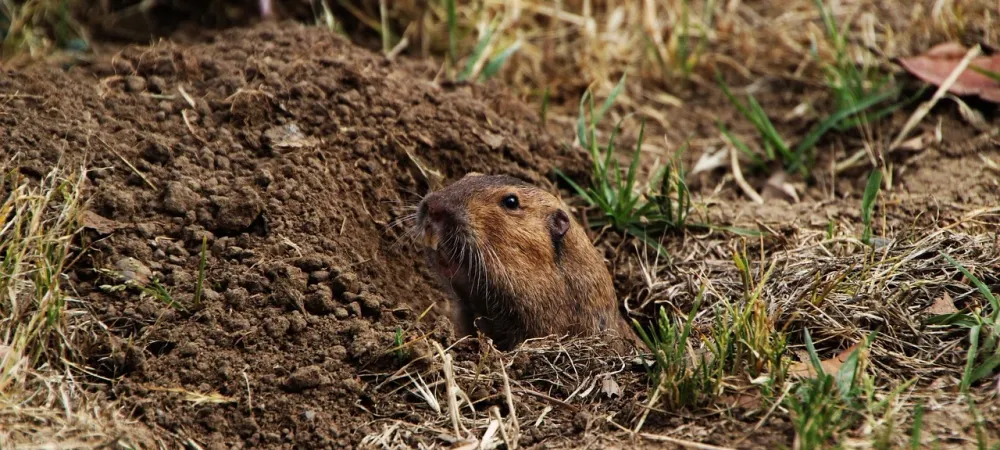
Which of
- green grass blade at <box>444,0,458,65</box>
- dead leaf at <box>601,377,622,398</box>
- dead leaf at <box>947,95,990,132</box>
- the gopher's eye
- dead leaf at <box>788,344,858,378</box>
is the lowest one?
dead leaf at <box>601,377,622,398</box>

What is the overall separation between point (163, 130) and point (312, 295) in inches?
44.4

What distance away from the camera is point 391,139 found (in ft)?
15.9

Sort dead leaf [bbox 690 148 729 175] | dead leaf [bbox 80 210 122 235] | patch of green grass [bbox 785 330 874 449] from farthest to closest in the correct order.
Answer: dead leaf [bbox 690 148 729 175]
dead leaf [bbox 80 210 122 235]
patch of green grass [bbox 785 330 874 449]

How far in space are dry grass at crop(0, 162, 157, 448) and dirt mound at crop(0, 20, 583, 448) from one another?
110 mm

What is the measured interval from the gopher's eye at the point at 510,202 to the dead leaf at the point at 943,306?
5.90ft

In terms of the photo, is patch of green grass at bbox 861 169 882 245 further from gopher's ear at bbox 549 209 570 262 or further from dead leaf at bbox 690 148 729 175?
gopher's ear at bbox 549 209 570 262

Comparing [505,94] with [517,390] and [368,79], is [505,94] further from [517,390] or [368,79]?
[517,390]

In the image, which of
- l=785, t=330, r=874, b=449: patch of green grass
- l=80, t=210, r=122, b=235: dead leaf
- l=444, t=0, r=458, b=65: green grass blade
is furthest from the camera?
l=444, t=0, r=458, b=65: green grass blade

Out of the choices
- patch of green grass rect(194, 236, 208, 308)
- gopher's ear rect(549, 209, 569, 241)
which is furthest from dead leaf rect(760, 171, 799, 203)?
patch of green grass rect(194, 236, 208, 308)

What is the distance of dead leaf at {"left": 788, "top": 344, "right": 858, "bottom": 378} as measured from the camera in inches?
142

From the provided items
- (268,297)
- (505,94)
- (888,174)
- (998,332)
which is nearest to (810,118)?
(888,174)

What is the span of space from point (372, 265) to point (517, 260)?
66cm

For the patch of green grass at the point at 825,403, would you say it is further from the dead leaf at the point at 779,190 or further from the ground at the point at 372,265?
the dead leaf at the point at 779,190

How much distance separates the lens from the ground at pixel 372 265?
11.4 ft
